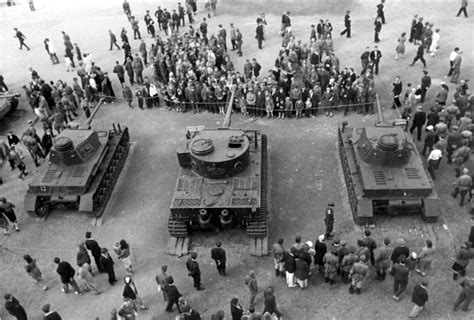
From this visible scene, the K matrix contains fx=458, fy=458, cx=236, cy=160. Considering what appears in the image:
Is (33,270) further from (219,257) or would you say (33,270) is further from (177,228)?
(219,257)

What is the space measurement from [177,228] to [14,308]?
5395 millimetres

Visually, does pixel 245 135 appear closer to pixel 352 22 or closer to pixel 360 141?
pixel 360 141

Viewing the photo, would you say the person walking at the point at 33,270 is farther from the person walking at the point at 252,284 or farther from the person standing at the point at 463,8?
the person standing at the point at 463,8

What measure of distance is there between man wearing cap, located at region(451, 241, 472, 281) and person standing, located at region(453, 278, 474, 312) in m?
0.79

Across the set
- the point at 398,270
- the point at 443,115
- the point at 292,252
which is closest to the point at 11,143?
the point at 292,252

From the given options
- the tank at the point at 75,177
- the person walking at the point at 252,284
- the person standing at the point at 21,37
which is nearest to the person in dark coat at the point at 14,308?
the tank at the point at 75,177

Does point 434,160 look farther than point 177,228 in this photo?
Yes

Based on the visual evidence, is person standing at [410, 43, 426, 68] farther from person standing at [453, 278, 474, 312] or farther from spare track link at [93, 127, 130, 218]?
spare track link at [93, 127, 130, 218]

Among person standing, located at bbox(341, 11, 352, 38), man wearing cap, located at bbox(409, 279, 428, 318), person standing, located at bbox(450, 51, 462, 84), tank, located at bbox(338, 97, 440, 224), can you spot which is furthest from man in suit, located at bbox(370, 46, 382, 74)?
man wearing cap, located at bbox(409, 279, 428, 318)

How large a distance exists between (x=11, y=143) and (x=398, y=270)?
55.5ft

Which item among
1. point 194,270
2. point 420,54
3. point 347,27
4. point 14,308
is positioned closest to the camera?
point 14,308

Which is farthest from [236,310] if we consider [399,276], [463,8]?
[463,8]

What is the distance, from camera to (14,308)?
510 inches

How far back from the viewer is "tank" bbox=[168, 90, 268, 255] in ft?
49.6
